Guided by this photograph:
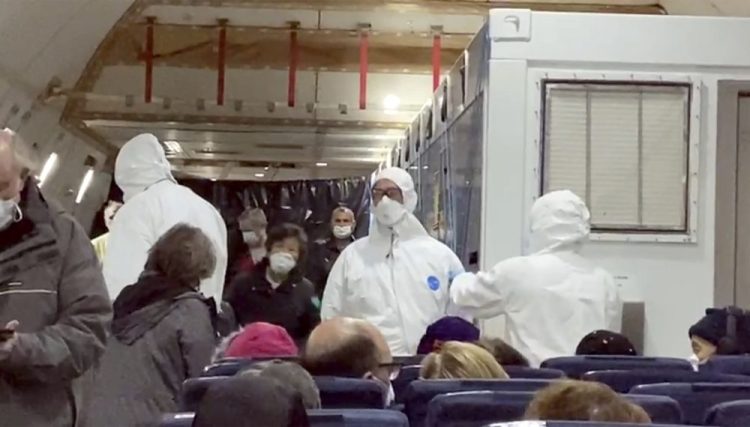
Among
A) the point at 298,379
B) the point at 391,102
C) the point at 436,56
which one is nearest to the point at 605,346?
the point at 298,379

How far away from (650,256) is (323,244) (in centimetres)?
435

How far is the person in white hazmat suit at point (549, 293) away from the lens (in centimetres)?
552

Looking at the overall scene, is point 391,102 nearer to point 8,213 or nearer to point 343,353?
point 343,353

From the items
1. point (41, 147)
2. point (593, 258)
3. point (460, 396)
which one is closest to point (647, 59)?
point (593, 258)

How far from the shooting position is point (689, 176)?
20.8 feet

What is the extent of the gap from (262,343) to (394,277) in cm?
162

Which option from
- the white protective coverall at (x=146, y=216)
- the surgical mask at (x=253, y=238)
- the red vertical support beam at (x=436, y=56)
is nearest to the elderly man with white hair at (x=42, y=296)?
the white protective coverall at (x=146, y=216)

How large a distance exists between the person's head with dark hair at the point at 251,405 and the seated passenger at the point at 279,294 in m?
3.95

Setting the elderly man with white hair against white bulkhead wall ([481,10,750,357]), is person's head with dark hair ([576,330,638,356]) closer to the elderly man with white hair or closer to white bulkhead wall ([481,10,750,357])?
white bulkhead wall ([481,10,750,357])

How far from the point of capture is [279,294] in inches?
269

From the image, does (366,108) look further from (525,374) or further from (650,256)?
(525,374)

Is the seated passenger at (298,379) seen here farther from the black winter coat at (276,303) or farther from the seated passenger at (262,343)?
the black winter coat at (276,303)

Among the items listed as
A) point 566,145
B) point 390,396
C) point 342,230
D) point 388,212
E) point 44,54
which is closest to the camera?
point 390,396

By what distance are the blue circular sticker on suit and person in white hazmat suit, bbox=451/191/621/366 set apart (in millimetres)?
361
